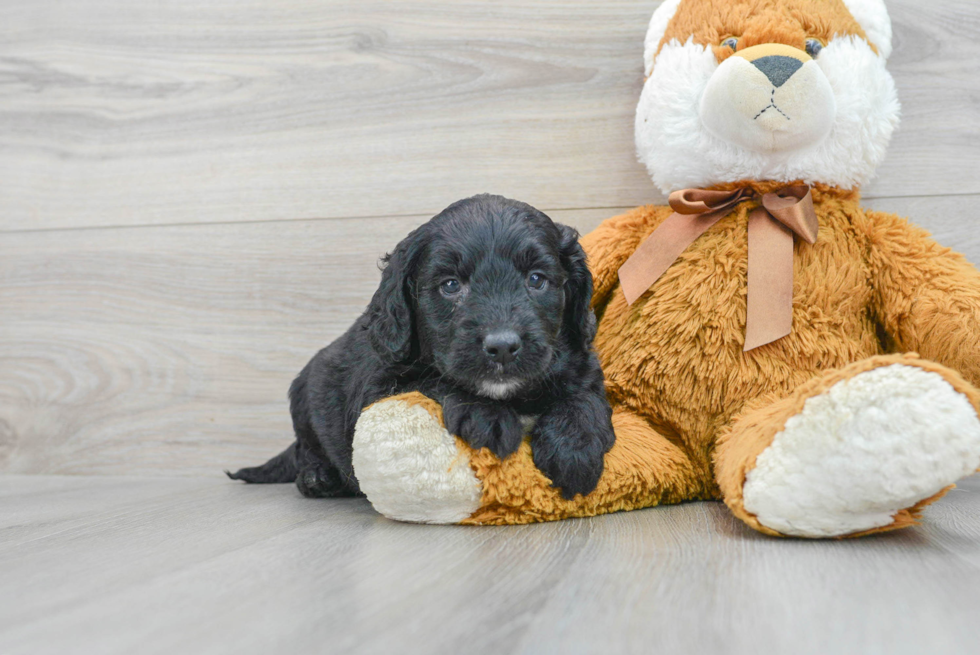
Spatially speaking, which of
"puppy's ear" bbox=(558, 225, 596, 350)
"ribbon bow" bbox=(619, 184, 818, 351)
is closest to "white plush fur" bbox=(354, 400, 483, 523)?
"puppy's ear" bbox=(558, 225, 596, 350)

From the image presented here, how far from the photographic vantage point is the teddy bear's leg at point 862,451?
1045mm

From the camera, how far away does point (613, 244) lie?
5.62ft

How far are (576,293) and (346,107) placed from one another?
3.55 feet

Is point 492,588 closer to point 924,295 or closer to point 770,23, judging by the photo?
point 924,295

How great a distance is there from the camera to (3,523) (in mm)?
1559

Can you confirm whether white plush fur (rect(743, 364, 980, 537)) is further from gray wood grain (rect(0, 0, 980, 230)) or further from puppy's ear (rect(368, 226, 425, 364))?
gray wood grain (rect(0, 0, 980, 230))

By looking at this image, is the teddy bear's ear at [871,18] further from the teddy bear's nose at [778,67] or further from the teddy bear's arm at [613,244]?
the teddy bear's arm at [613,244]

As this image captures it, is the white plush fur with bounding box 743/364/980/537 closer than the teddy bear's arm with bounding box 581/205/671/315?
Yes

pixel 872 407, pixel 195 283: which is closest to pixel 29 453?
pixel 195 283

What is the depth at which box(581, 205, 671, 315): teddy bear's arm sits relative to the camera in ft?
5.57

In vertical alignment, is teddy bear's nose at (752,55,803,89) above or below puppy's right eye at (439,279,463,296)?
above

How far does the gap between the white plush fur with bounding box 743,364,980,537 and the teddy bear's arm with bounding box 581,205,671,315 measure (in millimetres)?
617

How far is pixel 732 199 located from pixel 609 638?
3.58 ft

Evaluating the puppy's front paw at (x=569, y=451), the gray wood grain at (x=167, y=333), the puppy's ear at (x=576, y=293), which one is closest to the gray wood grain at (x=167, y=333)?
the gray wood grain at (x=167, y=333)
